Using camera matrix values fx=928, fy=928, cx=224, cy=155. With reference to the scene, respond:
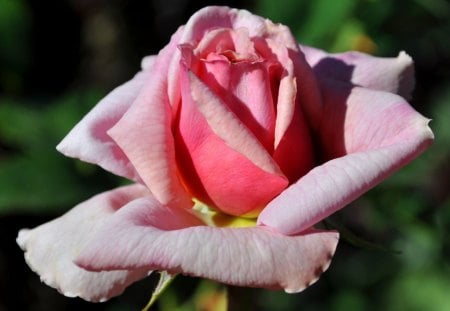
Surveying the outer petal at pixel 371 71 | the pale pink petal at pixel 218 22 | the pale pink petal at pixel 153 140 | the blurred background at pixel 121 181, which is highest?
the pale pink petal at pixel 218 22

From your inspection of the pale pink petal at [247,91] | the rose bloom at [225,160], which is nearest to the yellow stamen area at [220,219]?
the rose bloom at [225,160]

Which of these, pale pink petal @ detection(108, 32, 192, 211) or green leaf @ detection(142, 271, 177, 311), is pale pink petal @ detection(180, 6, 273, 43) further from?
green leaf @ detection(142, 271, 177, 311)

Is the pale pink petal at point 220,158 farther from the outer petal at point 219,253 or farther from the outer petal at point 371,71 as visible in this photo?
the outer petal at point 371,71

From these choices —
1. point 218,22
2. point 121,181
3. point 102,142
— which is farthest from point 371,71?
point 121,181

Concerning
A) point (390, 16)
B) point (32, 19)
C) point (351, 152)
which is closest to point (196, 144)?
point (351, 152)

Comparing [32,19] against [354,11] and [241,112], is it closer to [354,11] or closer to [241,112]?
[354,11]

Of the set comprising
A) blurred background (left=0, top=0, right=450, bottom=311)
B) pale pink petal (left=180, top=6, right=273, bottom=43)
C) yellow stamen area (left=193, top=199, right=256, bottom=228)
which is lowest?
blurred background (left=0, top=0, right=450, bottom=311)

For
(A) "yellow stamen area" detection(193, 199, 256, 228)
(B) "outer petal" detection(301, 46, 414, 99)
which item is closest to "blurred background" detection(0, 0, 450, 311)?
(A) "yellow stamen area" detection(193, 199, 256, 228)
